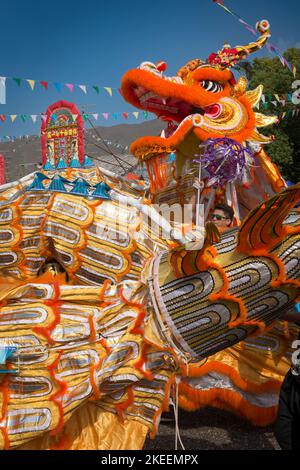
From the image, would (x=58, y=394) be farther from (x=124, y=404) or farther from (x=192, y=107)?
(x=192, y=107)

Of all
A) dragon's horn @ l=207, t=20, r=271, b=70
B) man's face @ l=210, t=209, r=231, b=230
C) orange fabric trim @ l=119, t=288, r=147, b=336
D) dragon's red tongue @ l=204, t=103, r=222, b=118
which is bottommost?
orange fabric trim @ l=119, t=288, r=147, b=336

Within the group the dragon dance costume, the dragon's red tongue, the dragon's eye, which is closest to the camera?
the dragon dance costume

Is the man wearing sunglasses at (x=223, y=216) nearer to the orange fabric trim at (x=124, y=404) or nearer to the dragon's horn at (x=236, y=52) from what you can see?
the dragon's horn at (x=236, y=52)

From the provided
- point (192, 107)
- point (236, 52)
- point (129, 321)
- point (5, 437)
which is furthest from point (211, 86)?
point (5, 437)

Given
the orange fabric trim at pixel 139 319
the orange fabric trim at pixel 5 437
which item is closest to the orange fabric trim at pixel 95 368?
the orange fabric trim at pixel 139 319

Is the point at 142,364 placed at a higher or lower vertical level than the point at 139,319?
lower

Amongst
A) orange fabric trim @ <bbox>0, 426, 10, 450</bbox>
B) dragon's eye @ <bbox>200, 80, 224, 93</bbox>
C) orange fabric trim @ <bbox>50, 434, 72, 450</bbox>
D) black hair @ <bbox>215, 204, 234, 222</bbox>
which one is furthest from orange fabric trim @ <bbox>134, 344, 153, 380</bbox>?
dragon's eye @ <bbox>200, 80, 224, 93</bbox>

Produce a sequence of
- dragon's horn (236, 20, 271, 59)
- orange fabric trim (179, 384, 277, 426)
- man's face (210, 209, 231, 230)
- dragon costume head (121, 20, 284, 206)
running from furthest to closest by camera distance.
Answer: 1. dragon's horn (236, 20, 271, 59)
2. dragon costume head (121, 20, 284, 206)
3. man's face (210, 209, 231, 230)
4. orange fabric trim (179, 384, 277, 426)

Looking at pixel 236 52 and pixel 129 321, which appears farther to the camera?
pixel 236 52

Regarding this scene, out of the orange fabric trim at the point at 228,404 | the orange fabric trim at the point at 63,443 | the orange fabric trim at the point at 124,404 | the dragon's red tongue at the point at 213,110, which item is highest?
the dragon's red tongue at the point at 213,110

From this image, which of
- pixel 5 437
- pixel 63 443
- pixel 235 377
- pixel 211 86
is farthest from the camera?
pixel 211 86

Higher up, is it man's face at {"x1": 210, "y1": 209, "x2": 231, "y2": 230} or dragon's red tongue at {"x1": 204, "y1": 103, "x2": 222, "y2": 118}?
dragon's red tongue at {"x1": 204, "y1": 103, "x2": 222, "y2": 118}

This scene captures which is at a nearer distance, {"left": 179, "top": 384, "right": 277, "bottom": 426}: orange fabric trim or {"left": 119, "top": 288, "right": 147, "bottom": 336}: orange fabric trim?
{"left": 119, "top": 288, "right": 147, "bottom": 336}: orange fabric trim

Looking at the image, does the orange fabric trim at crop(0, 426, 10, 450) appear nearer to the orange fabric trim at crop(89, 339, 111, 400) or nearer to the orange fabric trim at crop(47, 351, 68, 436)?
the orange fabric trim at crop(47, 351, 68, 436)
